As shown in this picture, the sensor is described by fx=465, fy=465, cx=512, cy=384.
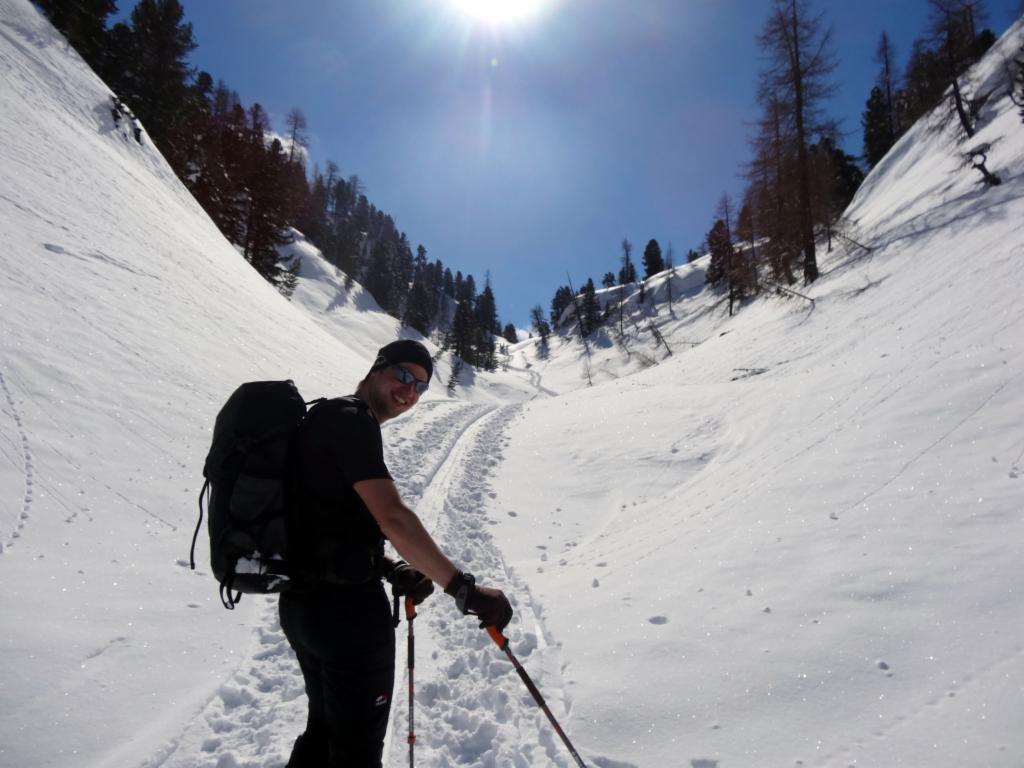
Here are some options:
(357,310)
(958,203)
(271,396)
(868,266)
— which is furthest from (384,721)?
(357,310)

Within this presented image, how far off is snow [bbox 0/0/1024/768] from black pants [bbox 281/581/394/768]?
1232 mm

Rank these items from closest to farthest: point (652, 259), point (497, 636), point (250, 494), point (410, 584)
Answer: point (250, 494) < point (497, 636) < point (410, 584) < point (652, 259)

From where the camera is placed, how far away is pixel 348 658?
2.13m

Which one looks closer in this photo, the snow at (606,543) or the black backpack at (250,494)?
the black backpack at (250,494)

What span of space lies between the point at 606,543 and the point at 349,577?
5.19 meters

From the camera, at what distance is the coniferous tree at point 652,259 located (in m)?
100

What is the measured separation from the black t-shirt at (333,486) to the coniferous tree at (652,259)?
10537 centimetres

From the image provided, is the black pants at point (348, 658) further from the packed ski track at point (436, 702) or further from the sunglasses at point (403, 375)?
the packed ski track at point (436, 702)

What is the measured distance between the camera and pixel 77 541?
454 centimetres

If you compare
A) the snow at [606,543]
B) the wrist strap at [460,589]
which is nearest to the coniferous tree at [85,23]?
the snow at [606,543]

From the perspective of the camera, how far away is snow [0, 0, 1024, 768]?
3.08m

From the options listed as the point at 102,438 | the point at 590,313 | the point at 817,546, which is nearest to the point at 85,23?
the point at 102,438

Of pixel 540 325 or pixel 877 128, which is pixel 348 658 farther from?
pixel 540 325

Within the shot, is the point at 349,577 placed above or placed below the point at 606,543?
above
